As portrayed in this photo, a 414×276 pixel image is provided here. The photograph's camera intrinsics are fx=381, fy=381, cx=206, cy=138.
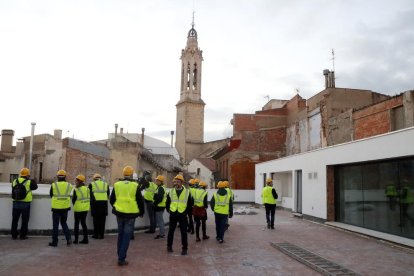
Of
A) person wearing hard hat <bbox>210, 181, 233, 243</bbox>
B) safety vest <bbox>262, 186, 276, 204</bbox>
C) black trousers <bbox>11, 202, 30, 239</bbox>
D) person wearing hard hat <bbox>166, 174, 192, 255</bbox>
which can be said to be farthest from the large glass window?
black trousers <bbox>11, 202, 30, 239</bbox>

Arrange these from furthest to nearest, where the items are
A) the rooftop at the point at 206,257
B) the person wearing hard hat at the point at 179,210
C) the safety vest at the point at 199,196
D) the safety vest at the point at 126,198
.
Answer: the safety vest at the point at 199,196, the person wearing hard hat at the point at 179,210, the safety vest at the point at 126,198, the rooftop at the point at 206,257

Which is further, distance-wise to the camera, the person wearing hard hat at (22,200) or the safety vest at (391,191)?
the safety vest at (391,191)

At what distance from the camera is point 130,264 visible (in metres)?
7.78

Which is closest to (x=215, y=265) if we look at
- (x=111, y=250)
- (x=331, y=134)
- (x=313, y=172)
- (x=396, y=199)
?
(x=111, y=250)

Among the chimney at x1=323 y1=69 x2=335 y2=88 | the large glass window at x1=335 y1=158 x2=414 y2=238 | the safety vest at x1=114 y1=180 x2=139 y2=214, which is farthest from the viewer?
the chimney at x1=323 y1=69 x2=335 y2=88

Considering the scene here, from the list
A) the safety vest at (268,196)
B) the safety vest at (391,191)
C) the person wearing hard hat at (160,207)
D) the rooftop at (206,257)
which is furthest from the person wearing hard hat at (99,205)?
the safety vest at (391,191)

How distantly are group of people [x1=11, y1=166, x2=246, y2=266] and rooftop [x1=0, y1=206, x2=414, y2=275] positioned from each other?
1.37 ft

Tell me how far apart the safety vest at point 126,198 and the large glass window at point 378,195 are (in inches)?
308

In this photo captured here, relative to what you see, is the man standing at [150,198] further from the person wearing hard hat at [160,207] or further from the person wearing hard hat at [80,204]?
the person wearing hard hat at [80,204]

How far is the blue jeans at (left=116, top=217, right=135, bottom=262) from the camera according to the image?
302 inches

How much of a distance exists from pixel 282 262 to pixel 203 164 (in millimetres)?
50621

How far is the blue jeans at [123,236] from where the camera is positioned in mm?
7664

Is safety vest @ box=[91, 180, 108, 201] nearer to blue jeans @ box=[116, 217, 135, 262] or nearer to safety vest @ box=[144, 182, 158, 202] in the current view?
safety vest @ box=[144, 182, 158, 202]

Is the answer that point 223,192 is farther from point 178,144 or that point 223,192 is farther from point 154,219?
point 178,144
